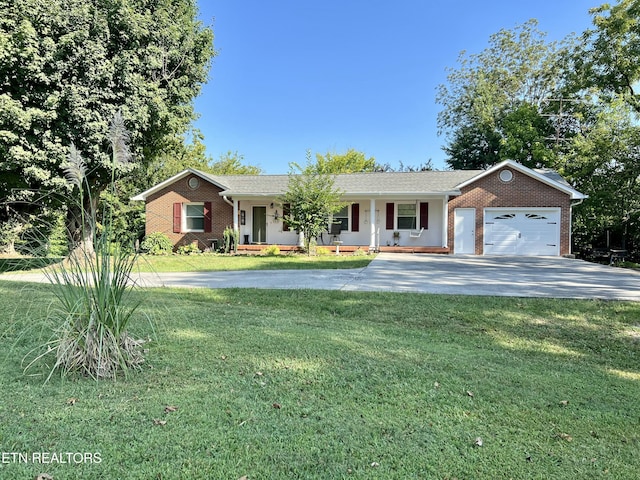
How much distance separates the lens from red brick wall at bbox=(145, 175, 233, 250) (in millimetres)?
18203

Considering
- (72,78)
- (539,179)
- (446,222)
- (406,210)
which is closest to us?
(72,78)

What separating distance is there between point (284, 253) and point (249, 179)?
17.4ft

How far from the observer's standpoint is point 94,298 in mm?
2959

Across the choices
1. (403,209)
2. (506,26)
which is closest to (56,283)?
(403,209)

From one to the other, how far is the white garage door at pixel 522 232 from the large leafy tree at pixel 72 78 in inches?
530

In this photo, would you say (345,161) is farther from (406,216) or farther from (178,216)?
(178,216)

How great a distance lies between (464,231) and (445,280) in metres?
8.49

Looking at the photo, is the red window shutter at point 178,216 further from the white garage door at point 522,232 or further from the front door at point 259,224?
the white garage door at point 522,232

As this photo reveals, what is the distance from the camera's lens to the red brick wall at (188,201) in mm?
18203

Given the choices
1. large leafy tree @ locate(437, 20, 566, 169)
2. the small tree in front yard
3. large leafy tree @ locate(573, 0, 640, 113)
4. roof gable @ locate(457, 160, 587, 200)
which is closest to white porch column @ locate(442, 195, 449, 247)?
roof gable @ locate(457, 160, 587, 200)

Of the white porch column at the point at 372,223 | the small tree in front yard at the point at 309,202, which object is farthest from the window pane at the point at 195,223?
the white porch column at the point at 372,223

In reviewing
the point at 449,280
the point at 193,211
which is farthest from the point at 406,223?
the point at 193,211

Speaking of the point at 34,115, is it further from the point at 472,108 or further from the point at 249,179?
the point at 472,108

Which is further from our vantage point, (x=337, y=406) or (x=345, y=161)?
(x=345, y=161)
